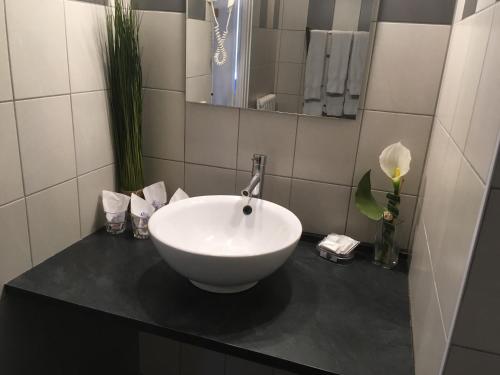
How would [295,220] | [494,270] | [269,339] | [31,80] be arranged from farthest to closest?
[295,220] → [31,80] → [269,339] → [494,270]

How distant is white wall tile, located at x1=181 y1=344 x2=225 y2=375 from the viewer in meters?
1.61

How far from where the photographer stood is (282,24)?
1.24 m

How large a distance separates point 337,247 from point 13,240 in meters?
0.91

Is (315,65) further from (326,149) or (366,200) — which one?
(366,200)

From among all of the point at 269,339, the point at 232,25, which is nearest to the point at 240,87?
the point at 232,25

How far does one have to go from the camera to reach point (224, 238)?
1.29m

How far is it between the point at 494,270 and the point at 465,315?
8cm

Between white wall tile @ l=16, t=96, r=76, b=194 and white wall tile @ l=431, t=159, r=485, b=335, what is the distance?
1.00m

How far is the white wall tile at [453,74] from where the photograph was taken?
0.89 meters

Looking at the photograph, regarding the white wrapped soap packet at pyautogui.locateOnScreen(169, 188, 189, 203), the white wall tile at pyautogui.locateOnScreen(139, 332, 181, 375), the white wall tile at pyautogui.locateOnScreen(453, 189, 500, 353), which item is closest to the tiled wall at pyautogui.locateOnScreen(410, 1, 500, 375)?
the white wall tile at pyautogui.locateOnScreen(453, 189, 500, 353)

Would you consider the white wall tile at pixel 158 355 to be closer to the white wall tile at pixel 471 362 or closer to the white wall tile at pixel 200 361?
the white wall tile at pixel 200 361

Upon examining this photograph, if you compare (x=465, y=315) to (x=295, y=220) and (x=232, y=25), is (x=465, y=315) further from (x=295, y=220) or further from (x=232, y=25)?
(x=232, y=25)

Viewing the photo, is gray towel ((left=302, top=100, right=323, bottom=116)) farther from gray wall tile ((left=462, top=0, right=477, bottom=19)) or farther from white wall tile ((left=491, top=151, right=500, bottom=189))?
white wall tile ((left=491, top=151, right=500, bottom=189))

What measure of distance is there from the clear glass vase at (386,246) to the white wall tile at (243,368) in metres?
0.64
